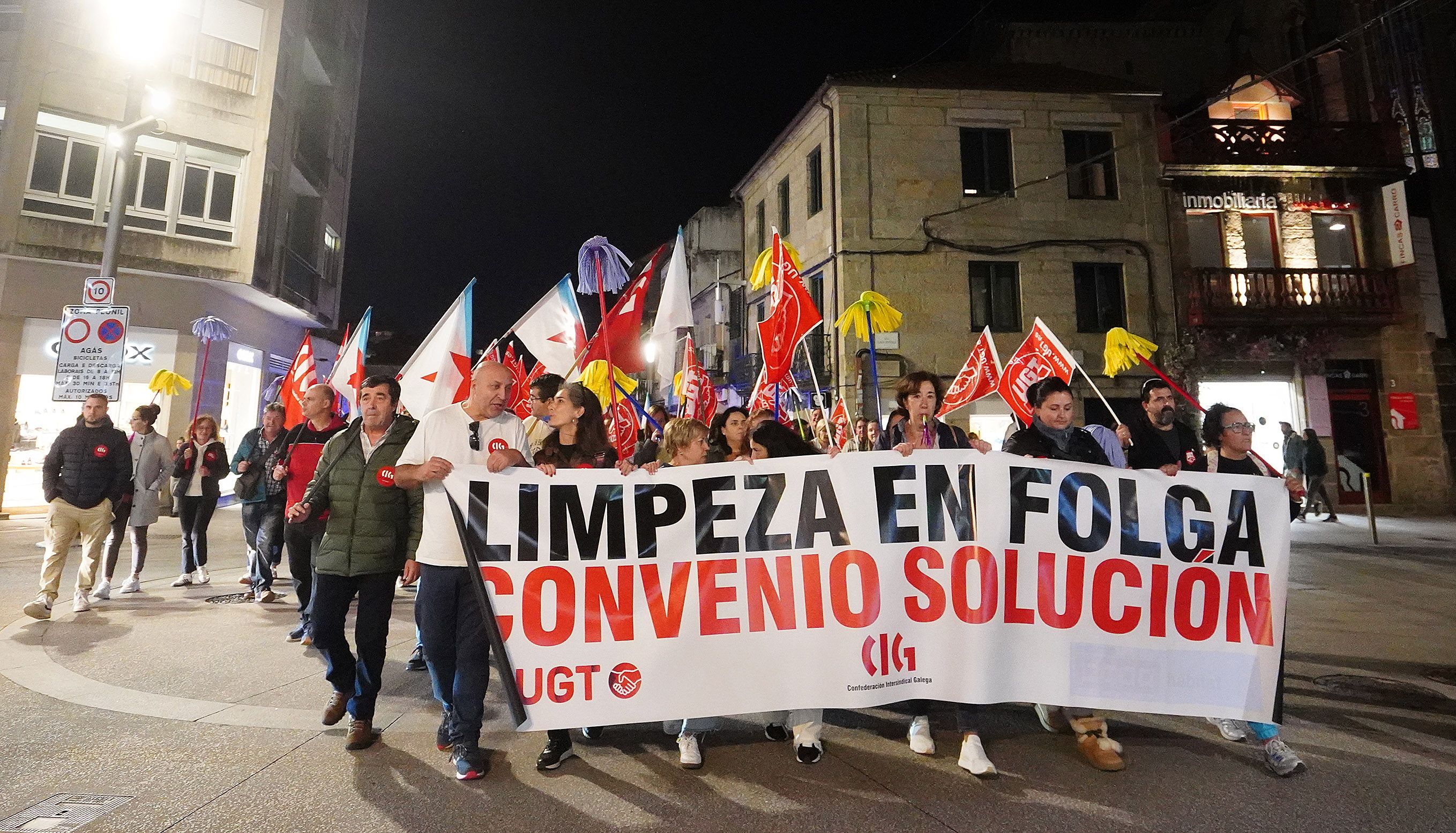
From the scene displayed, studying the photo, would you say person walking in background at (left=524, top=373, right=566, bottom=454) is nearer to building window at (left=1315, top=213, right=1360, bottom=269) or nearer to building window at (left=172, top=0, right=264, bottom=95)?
building window at (left=172, top=0, right=264, bottom=95)

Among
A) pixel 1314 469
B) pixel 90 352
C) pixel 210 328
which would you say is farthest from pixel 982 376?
pixel 210 328

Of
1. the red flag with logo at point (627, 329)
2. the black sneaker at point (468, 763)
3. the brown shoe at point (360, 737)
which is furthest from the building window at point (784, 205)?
the black sneaker at point (468, 763)

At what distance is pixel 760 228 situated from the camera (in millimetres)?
23391

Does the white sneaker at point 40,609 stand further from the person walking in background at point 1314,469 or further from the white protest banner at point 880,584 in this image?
the person walking in background at point 1314,469

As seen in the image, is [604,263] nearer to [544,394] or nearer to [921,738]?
[544,394]

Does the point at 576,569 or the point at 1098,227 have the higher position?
the point at 1098,227

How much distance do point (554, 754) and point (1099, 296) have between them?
61.3 ft

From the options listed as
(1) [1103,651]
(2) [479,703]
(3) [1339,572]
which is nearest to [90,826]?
(2) [479,703]

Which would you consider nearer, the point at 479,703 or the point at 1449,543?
the point at 479,703

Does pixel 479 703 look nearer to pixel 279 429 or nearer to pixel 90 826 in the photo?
pixel 90 826

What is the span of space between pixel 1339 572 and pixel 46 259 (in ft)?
75.2

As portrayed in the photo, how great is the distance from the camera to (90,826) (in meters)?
2.76

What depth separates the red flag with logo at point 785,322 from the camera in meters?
6.66

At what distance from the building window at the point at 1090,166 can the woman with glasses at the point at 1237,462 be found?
16582mm
